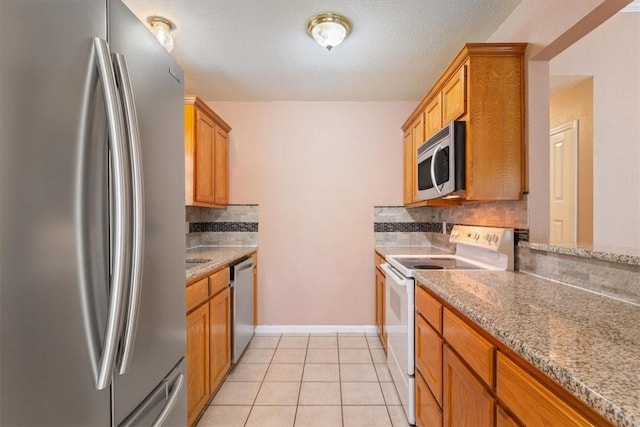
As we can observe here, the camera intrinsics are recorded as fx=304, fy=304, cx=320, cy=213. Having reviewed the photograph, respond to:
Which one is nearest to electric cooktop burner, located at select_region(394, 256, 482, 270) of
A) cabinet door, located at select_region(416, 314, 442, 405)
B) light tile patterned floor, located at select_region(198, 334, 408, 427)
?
cabinet door, located at select_region(416, 314, 442, 405)

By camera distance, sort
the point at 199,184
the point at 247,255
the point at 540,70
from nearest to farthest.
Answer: the point at 540,70, the point at 199,184, the point at 247,255

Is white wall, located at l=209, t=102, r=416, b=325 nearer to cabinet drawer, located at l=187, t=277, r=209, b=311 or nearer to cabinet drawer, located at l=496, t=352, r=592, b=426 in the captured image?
cabinet drawer, located at l=187, t=277, r=209, b=311

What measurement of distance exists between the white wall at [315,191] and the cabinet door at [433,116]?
0.85 metres

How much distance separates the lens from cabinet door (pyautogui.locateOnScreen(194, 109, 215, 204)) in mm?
2473

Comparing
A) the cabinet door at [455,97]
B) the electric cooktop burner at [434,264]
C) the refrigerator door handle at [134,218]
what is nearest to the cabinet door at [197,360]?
the refrigerator door handle at [134,218]

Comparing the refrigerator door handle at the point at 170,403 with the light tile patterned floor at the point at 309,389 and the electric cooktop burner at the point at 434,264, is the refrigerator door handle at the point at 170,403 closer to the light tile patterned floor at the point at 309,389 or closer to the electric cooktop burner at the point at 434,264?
the light tile patterned floor at the point at 309,389

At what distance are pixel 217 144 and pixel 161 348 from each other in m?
2.27

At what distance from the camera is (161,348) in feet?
3.16

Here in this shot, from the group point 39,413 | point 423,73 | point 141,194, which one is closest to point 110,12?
point 141,194

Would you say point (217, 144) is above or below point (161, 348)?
above

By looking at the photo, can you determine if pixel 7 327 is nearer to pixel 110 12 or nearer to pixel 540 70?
pixel 110 12

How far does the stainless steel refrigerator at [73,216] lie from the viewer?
1.68 ft

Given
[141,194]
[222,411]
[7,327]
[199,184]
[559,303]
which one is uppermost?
[199,184]

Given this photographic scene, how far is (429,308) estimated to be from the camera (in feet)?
4.92
